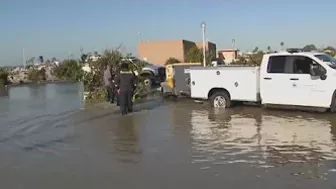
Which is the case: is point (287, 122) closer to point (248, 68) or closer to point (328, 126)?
point (328, 126)

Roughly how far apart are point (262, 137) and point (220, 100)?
5.89m

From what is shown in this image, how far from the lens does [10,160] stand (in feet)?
30.2

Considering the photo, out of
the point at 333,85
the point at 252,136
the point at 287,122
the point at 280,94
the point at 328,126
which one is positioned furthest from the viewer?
the point at 280,94

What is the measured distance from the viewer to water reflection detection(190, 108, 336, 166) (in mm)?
8734

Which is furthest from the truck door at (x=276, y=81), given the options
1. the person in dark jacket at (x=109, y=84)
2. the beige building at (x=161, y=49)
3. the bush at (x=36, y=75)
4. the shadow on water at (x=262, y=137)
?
the beige building at (x=161, y=49)

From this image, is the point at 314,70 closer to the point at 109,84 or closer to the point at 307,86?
the point at 307,86

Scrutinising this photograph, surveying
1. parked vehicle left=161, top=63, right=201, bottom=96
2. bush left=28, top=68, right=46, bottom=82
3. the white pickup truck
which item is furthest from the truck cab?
bush left=28, top=68, right=46, bottom=82

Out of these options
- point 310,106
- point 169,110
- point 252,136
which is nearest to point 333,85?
point 310,106

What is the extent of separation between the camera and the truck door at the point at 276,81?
47.7ft

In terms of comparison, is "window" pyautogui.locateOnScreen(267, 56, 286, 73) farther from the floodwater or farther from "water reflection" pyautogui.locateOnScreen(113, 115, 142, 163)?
"water reflection" pyautogui.locateOnScreen(113, 115, 142, 163)

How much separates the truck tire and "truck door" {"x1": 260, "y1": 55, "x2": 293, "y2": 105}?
1.55 meters

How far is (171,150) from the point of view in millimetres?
9586

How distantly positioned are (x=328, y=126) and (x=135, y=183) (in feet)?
21.4

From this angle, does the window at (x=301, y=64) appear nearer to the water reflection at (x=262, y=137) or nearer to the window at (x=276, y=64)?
the window at (x=276, y=64)
